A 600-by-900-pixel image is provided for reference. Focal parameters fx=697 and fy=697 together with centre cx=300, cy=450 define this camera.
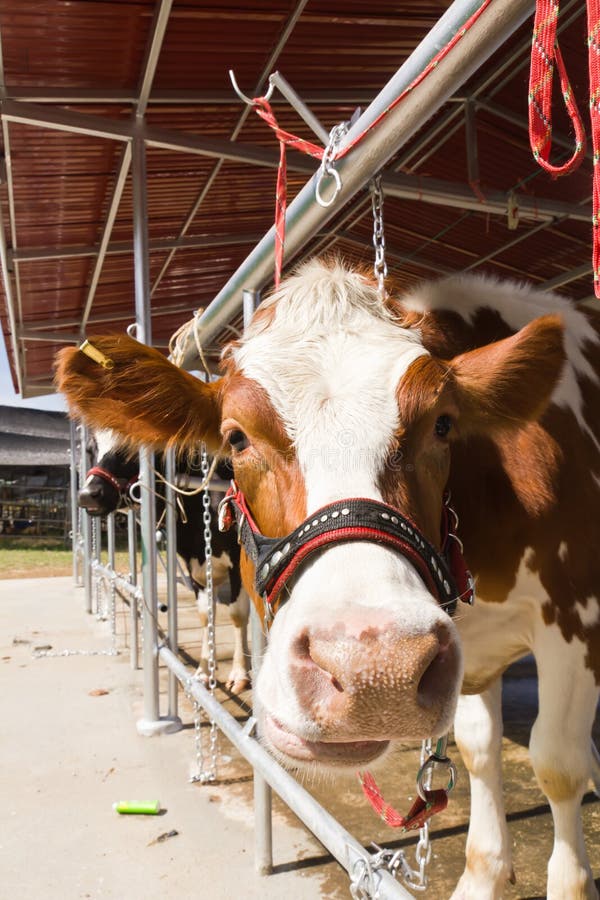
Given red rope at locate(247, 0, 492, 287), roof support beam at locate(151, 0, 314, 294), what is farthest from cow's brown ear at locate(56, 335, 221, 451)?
roof support beam at locate(151, 0, 314, 294)

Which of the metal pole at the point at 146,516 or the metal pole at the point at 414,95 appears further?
the metal pole at the point at 146,516

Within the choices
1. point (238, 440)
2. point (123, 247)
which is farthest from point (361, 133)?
point (123, 247)

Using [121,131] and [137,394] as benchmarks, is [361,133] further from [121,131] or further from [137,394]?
[121,131]

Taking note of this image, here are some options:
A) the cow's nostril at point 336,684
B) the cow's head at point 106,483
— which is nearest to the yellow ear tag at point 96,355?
the cow's nostril at point 336,684

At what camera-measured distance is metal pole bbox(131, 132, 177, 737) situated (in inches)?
155

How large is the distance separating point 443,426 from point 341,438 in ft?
0.98

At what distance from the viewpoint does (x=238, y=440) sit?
1567 mm

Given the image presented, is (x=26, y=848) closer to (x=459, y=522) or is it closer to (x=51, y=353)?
(x=459, y=522)

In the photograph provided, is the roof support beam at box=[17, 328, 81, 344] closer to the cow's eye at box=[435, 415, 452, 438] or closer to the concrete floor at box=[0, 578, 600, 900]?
the concrete floor at box=[0, 578, 600, 900]

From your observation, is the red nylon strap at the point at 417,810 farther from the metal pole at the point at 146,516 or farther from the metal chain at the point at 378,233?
the metal pole at the point at 146,516

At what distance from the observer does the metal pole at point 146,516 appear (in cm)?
393

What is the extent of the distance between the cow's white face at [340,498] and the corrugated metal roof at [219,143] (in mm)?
1307

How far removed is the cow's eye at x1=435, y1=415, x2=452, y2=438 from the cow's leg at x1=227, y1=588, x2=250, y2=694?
3497mm

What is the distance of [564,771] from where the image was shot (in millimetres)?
2008
